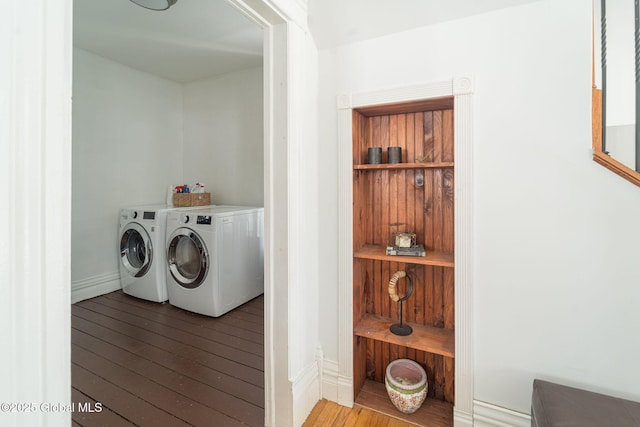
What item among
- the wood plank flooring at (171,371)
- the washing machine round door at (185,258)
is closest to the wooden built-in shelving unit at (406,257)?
the wood plank flooring at (171,371)

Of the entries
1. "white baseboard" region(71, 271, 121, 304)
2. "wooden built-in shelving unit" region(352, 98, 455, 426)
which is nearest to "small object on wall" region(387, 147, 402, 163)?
"wooden built-in shelving unit" region(352, 98, 455, 426)

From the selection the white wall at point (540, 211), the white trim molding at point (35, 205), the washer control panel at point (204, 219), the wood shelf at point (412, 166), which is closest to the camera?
the white trim molding at point (35, 205)

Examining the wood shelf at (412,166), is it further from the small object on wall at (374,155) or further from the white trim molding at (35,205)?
the white trim molding at (35,205)

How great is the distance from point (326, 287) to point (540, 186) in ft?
3.80

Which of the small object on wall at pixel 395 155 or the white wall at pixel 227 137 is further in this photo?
the white wall at pixel 227 137

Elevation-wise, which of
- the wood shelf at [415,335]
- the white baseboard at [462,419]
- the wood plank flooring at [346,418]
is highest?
the wood shelf at [415,335]

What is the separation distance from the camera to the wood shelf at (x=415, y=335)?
1525 millimetres

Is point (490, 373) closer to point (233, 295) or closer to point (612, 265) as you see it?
point (612, 265)

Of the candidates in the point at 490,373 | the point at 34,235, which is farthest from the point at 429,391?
the point at 34,235

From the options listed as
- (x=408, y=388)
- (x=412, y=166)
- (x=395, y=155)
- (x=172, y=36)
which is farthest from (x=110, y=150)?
(x=408, y=388)

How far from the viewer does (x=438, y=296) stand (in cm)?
171

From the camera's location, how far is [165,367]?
2068 mm

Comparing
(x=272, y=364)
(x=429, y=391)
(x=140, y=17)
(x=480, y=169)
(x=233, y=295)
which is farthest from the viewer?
(x=233, y=295)

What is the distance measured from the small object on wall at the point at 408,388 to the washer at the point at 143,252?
2.48m
